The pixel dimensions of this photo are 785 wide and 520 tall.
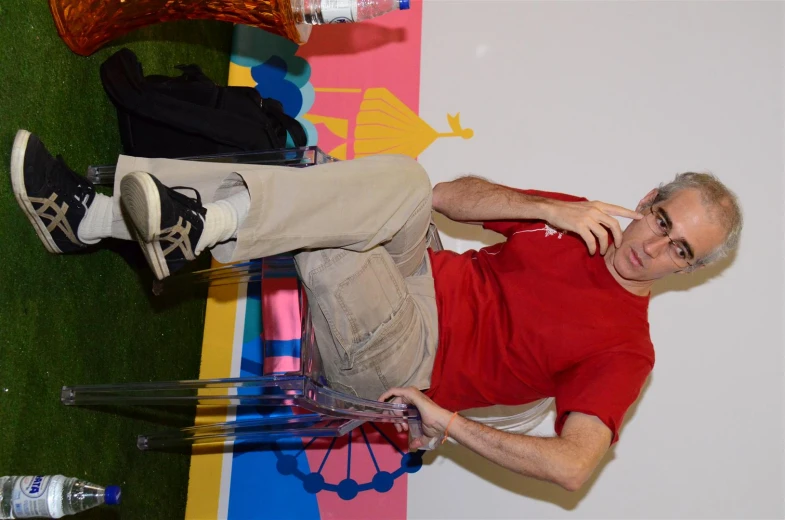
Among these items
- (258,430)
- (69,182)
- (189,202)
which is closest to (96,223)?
(69,182)

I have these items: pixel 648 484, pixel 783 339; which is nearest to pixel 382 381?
pixel 648 484

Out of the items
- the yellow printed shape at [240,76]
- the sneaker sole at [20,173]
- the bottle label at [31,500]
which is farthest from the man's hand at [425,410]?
the yellow printed shape at [240,76]

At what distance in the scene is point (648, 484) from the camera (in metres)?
2.29

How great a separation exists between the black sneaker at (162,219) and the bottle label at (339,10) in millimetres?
689

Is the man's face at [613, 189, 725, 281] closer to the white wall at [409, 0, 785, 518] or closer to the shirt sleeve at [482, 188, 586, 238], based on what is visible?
the shirt sleeve at [482, 188, 586, 238]

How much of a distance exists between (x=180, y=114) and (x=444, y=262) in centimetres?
80

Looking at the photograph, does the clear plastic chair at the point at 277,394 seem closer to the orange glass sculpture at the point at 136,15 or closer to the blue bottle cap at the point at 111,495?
the blue bottle cap at the point at 111,495

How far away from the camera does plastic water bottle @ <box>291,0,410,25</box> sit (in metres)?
1.81

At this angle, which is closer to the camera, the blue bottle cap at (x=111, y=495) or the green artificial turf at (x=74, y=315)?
the blue bottle cap at (x=111, y=495)

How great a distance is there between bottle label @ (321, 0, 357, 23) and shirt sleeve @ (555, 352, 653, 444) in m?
1.04

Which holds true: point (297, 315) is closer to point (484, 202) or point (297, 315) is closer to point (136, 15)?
point (484, 202)

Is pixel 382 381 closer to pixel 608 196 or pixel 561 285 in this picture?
pixel 561 285

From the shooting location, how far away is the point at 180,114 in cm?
188

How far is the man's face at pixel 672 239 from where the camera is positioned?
1.77 m
